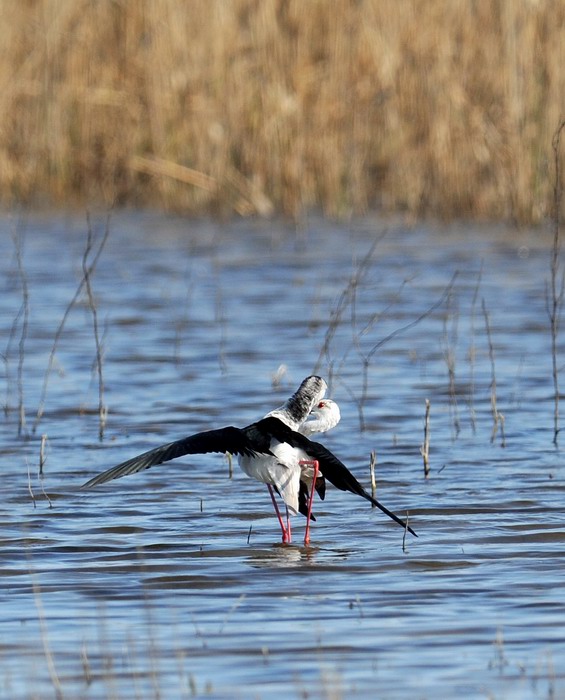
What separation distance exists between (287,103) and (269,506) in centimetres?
673

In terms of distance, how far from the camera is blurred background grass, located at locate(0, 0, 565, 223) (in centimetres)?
1131

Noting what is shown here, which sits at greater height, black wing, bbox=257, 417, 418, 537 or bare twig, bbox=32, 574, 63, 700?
black wing, bbox=257, 417, 418, 537

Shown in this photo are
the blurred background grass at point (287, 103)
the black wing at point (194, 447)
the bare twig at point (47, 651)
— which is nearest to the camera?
the bare twig at point (47, 651)

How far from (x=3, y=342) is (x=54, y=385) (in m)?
1.12

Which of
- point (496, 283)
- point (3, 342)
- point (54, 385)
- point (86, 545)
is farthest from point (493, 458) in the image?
point (496, 283)

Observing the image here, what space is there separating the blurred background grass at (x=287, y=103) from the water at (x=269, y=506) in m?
1.10

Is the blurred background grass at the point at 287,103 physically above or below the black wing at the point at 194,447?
above

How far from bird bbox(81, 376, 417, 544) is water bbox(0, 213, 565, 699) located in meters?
0.22

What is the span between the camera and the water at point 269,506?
367cm

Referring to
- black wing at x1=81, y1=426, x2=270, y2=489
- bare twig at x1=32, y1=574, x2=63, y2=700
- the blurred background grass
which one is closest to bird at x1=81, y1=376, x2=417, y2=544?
black wing at x1=81, y1=426, x2=270, y2=489

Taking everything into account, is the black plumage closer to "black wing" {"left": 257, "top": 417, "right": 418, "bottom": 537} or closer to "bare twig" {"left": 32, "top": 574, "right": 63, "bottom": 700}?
"black wing" {"left": 257, "top": 417, "right": 418, "bottom": 537}

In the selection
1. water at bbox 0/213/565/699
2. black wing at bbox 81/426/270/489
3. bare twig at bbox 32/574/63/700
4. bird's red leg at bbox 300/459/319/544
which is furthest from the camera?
bird's red leg at bbox 300/459/319/544

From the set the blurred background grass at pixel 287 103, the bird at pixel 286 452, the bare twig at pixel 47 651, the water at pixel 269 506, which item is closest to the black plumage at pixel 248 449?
the bird at pixel 286 452

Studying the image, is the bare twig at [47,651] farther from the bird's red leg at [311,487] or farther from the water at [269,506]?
the bird's red leg at [311,487]
